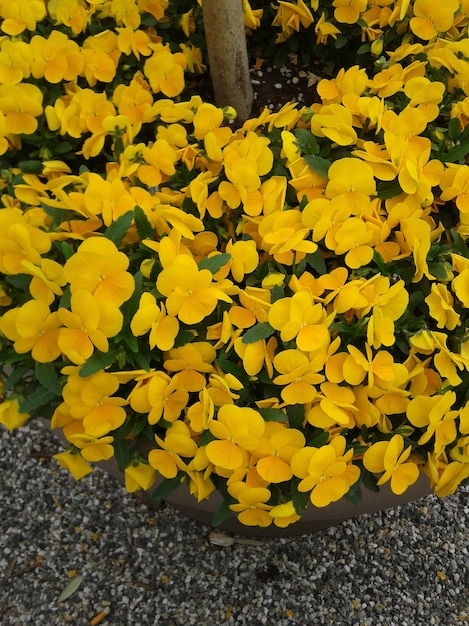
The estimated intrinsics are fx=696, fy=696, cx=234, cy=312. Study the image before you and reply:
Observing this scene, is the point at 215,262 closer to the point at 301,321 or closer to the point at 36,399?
the point at 301,321

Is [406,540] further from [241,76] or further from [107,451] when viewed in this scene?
[241,76]

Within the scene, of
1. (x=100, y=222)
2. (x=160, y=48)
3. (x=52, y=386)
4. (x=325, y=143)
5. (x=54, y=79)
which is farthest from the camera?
(x=160, y=48)

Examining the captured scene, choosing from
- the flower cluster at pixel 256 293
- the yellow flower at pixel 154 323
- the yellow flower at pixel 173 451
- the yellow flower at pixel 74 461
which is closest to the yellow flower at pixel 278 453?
the flower cluster at pixel 256 293

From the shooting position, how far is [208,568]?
180 centimetres

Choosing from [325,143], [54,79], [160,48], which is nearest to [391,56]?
[325,143]

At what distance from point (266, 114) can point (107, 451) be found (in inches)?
29.9

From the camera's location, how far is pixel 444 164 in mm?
1314

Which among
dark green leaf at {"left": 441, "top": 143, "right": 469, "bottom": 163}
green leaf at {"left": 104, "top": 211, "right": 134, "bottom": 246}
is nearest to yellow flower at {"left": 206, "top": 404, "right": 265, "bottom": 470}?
green leaf at {"left": 104, "top": 211, "right": 134, "bottom": 246}

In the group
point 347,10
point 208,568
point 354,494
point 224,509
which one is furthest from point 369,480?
point 347,10

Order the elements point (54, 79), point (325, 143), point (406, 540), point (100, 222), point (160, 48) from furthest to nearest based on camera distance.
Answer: point (406, 540) → point (160, 48) → point (54, 79) → point (325, 143) → point (100, 222)

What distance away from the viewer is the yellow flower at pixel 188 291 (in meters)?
1.05

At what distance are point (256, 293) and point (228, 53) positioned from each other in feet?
2.16

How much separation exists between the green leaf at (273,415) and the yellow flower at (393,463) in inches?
5.5

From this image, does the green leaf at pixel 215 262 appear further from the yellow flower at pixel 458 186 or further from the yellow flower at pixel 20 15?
the yellow flower at pixel 20 15
